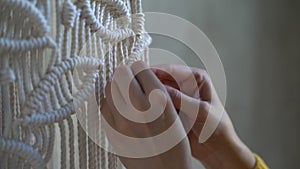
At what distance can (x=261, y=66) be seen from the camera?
3.77 ft

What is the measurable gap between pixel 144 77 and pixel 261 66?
2.47ft

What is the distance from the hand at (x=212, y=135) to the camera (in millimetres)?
613

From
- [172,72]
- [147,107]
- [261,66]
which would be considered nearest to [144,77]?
[147,107]

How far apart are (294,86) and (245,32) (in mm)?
245

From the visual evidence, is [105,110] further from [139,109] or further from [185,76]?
[185,76]

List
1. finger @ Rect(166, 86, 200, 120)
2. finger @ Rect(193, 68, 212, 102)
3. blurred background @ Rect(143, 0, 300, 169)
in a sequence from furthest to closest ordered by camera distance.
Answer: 1. blurred background @ Rect(143, 0, 300, 169)
2. finger @ Rect(193, 68, 212, 102)
3. finger @ Rect(166, 86, 200, 120)

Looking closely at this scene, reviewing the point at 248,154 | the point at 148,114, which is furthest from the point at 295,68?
the point at 148,114

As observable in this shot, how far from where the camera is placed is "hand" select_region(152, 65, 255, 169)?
2.01 feet

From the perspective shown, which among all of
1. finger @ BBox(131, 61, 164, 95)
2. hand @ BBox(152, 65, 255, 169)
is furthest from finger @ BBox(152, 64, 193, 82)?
finger @ BBox(131, 61, 164, 95)

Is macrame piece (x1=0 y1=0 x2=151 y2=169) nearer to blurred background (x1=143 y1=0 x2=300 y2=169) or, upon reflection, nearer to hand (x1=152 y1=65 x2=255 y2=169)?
hand (x1=152 y1=65 x2=255 y2=169)

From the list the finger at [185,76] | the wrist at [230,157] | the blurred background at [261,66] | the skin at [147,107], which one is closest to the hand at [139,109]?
the skin at [147,107]

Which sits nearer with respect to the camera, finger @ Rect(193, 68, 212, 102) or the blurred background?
finger @ Rect(193, 68, 212, 102)

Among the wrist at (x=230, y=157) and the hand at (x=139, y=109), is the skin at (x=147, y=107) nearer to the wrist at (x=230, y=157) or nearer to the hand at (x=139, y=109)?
the hand at (x=139, y=109)

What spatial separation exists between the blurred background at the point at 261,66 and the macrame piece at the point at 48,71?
1.83 ft
